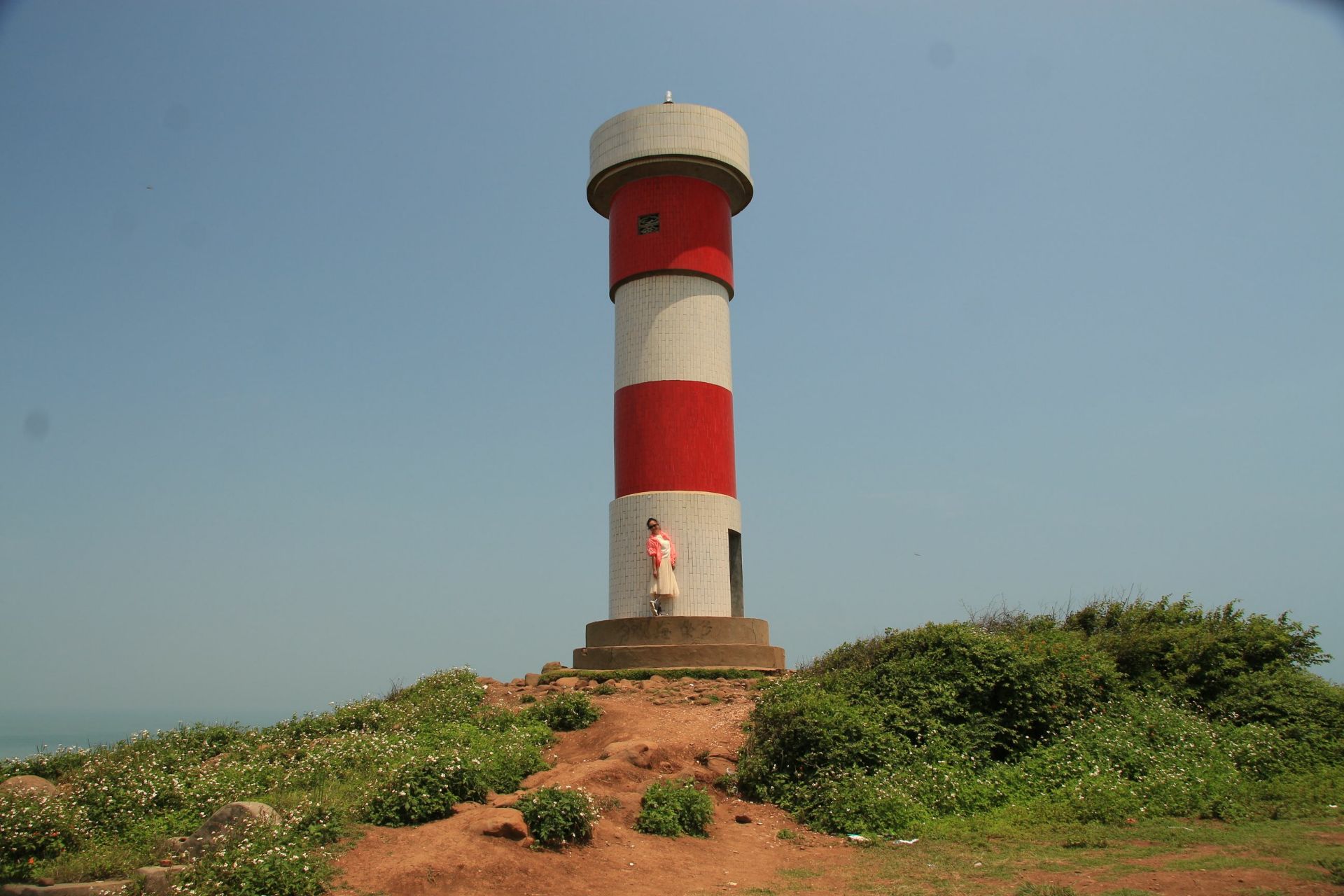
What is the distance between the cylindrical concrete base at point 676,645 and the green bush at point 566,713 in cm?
296

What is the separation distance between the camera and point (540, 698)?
1501cm

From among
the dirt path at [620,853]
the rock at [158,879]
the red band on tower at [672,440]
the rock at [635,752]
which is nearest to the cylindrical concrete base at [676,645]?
the red band on tower at [672,440]

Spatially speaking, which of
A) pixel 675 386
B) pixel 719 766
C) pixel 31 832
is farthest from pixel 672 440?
pixel 31 832

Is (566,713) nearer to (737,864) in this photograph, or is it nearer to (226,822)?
(737,864)

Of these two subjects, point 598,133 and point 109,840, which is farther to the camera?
point 598,133

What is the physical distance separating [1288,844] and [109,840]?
1014 cm

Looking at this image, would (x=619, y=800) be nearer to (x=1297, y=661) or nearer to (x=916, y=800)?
(x=916, y=800)

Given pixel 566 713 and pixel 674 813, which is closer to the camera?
pixel 674 813

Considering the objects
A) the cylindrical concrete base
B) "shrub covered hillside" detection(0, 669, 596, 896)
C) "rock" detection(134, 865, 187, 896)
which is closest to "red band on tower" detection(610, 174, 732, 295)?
the cylindrical concrete base

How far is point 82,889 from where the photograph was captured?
24.4ft

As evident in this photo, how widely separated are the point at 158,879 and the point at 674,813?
440cm

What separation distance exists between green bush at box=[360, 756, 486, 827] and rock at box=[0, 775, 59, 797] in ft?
10.1

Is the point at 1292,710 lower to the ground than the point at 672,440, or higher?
lower

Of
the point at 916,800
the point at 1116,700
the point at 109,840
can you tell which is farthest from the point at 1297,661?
the point at 109,840
